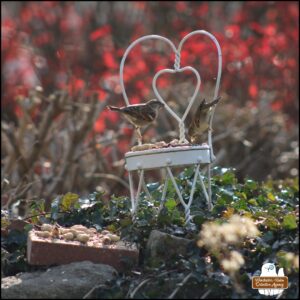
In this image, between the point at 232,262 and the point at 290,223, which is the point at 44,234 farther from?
the point at 290,223

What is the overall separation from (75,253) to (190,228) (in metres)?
0.52

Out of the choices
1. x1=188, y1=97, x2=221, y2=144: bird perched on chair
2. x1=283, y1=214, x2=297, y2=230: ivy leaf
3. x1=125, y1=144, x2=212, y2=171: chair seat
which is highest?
x1=188, y1=97, x2=221, y2=144: bird perched on chair

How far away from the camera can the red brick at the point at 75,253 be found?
3.32 metres

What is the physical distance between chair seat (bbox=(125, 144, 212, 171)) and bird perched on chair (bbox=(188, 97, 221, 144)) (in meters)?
0.14

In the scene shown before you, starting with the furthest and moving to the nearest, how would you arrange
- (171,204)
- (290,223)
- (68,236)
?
(171,204)
(68,236)
(290,223)

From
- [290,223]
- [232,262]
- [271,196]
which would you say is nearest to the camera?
[232,262]

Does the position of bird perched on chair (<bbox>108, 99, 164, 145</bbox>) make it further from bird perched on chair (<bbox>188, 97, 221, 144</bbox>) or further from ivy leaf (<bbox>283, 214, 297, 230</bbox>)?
ivy leaf (<bbox>283, 214, 297, 230</bbox>)

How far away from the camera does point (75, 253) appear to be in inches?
133

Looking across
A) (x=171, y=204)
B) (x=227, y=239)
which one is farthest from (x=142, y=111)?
(x=227, y=239)

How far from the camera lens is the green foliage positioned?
3.09m

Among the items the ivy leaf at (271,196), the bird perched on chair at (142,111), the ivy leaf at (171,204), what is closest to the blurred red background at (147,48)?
the ivy leaf at (271,196)

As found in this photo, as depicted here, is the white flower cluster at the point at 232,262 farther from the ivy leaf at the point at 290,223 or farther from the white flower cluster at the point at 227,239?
the ivy leaf at the point at 290,223

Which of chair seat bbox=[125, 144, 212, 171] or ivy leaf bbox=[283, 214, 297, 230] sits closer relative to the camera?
ivy leaf bbox=[283, 214, 297, 230]

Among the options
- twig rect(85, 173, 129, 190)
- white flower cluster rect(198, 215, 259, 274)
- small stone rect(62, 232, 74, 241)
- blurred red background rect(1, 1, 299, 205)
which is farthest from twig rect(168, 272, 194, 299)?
blurred red background rect(1, 1, 299, 205)
